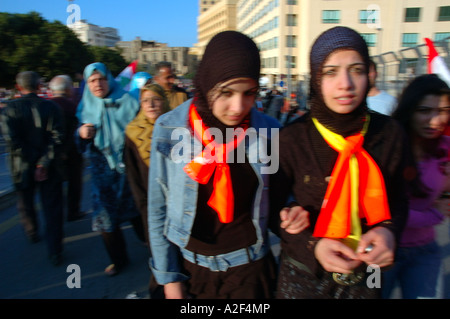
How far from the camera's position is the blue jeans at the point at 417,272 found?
1.55 metres

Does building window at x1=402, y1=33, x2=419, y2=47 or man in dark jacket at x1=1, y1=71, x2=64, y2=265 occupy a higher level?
building window at x1=402, y1=33, x2=419, y2=47

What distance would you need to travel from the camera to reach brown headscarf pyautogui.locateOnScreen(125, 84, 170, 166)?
210 cm

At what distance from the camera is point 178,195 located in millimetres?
1363

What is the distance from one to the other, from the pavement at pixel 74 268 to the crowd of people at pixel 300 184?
1.28m

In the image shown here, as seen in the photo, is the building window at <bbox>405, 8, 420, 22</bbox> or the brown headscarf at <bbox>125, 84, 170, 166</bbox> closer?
the brown headscarf at <bbox>125, 84, 170, 166</bbox>

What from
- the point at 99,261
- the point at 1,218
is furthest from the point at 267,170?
the point at 1,218

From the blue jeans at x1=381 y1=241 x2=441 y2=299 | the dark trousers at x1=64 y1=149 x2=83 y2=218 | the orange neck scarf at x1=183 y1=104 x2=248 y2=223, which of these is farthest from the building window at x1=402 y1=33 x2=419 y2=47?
the orange neck scarf at x1=183 y1=104 x2=248 y2=223

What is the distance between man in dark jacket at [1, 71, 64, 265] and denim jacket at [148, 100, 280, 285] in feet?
7.20

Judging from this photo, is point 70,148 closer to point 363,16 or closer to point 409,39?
point 363,16

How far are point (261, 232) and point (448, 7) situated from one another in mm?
44038

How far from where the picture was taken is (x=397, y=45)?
36.4 meters

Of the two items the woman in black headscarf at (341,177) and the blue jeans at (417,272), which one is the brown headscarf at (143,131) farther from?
the blue jeans at (417,272)

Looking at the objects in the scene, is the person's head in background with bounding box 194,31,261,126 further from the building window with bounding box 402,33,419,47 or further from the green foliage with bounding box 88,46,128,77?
the green foliage with bounding box 88,46,128,77

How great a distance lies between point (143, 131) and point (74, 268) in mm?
1711
